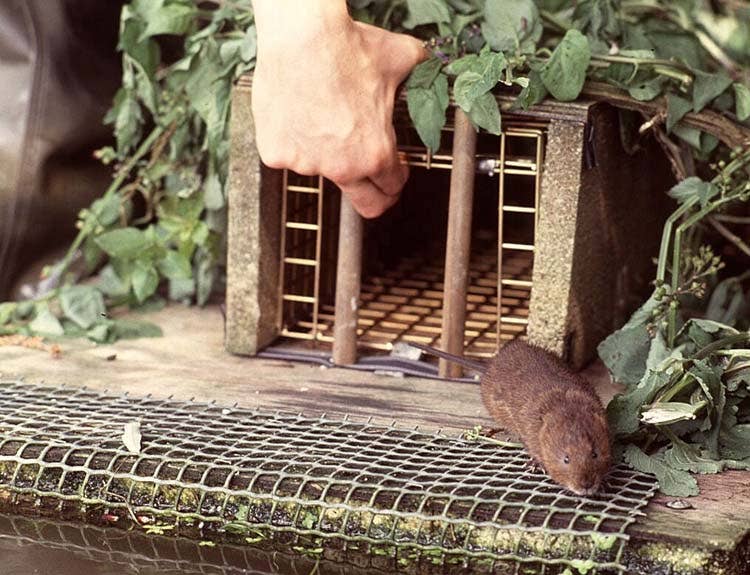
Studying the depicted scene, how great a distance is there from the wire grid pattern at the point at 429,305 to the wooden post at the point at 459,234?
0.17 metres

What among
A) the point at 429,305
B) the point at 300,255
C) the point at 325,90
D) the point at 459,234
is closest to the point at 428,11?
the point at 325,90

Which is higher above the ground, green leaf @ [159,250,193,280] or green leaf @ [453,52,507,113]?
green leaf @ [453,52,507,113]

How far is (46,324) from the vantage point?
3643 millimetres

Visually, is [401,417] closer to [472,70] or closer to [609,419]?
[609,419]

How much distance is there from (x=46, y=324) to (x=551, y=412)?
4.98ft

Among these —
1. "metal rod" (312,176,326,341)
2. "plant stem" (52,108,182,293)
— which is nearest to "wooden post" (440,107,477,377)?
"metal rod" (312,176,326,341)

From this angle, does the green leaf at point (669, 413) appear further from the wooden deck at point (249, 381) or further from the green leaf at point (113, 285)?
the green leaf at point (113, 285)

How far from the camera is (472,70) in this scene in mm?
3129

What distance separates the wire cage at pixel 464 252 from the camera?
3205 mm

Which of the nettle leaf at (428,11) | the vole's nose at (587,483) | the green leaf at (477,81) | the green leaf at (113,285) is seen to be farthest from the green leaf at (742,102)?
the green leaf at (113,285)

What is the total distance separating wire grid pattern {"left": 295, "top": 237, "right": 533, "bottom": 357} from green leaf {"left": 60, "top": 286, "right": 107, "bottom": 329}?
1.71 ft

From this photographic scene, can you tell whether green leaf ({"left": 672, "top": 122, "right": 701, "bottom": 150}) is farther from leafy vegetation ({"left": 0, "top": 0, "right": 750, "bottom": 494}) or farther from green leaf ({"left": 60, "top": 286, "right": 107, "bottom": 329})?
green leaf ({"left": 60, "top": 286, "right": 107, "bottom": 329})

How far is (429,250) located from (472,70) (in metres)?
1.22

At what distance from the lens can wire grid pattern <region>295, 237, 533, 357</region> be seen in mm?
3605
